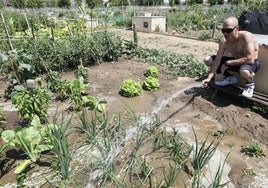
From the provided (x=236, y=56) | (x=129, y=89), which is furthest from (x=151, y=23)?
(x=236, y=56)

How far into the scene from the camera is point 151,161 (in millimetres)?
2736

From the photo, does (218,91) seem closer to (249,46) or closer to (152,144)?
(249,46)

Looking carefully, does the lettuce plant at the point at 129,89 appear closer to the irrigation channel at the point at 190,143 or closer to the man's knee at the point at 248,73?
the irrigation channel at the point at 190,143

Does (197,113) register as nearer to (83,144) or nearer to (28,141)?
(83,144)

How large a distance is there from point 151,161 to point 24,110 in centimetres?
174

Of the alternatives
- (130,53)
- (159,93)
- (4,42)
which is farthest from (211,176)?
(4,42)

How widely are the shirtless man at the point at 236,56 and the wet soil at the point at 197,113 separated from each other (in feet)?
1.17

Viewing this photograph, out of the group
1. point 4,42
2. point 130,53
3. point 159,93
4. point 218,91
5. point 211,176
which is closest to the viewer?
point 211,176

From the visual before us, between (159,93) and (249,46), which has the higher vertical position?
(249,46)

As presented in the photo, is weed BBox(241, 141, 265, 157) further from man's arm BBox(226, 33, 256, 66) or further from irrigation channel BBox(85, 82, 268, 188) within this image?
man's arm BBox(226, 33, 256, 66)

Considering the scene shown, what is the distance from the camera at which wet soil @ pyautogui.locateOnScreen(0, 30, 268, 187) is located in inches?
107

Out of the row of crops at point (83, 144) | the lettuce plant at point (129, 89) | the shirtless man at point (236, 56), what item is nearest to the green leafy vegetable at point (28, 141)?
the row of crops at point (83, 144)

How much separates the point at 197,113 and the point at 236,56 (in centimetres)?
109

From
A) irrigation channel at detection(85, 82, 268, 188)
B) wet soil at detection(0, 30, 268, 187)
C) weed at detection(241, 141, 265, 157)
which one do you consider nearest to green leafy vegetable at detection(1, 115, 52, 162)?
wet soil at detection(0, 30, 268, 187)
